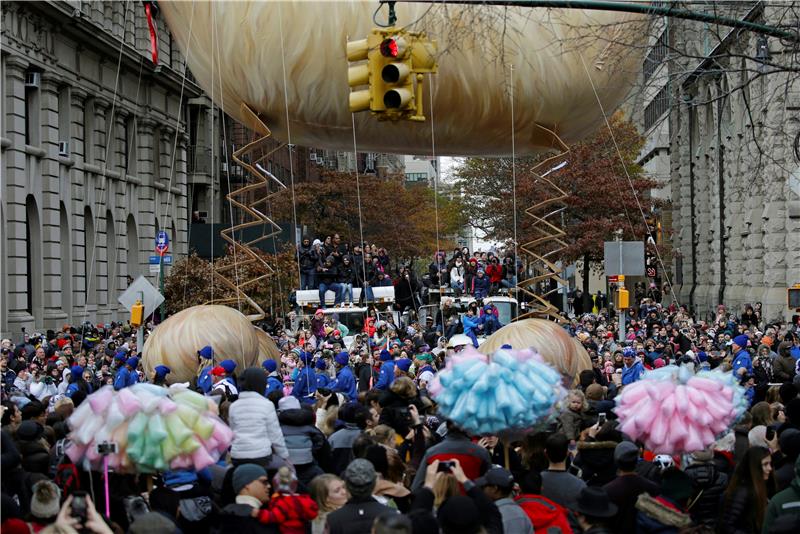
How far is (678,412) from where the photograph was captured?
836 centimetres

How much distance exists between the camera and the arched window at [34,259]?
37375 millimetres

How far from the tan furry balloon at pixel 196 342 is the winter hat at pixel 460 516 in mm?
10835

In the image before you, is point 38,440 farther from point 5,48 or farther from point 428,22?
point 5,48

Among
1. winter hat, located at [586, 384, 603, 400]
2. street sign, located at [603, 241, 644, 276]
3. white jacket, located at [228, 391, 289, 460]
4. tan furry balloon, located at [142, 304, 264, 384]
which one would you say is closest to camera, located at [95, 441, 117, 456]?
white jacket, located at [228, 391, 289, 460]

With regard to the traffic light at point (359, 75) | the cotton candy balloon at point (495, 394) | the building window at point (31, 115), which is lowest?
the cotton candy balloon at point (495, 394)

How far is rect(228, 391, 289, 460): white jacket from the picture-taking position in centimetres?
902

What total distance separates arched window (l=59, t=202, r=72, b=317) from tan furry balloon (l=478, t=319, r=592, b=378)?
2416 centimetres

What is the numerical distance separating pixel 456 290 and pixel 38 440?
83.3 feet

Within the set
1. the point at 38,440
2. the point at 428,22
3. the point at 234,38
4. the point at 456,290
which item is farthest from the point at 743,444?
the point at 456,290

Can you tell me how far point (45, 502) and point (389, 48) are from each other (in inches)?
319

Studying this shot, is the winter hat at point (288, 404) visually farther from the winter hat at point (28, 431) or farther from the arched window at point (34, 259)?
the arched window at point (34, 259)

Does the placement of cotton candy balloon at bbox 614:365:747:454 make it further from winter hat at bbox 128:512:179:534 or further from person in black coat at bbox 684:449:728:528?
winter hat at bbox 128:512:179:534

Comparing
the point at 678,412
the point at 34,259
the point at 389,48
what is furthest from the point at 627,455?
the point at 34,259

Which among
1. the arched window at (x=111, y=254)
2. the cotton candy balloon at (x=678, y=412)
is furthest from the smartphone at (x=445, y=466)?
the arched window at (x=111, y=254)
